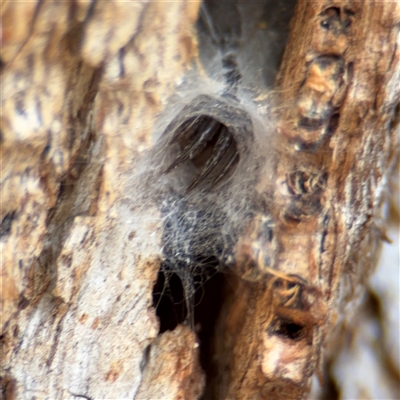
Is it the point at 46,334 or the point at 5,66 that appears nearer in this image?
the point at 5,66

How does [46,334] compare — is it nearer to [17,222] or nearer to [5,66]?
[17,222]

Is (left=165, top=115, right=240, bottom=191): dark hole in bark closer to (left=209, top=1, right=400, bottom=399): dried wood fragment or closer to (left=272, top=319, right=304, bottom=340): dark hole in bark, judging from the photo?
(left=209, top=1, right=400, bottom=399): dried wood fragment

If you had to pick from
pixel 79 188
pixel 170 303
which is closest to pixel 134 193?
pixel 79 188

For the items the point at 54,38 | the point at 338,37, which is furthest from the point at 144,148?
the point at 338,37

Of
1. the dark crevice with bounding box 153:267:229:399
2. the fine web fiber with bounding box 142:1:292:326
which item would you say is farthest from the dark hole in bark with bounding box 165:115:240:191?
the dark crevice with bounding box 153:267:229:399

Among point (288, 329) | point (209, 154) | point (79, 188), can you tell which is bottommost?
point (288, 329)

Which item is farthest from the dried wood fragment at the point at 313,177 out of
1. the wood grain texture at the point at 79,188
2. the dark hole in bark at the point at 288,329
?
the wood grain texture at the point at 79,188

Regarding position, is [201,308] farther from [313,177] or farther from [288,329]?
[313,177]

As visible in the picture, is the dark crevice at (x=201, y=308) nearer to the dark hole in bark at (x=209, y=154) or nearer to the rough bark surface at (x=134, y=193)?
the rough bark surface at (x=134, y=193)
